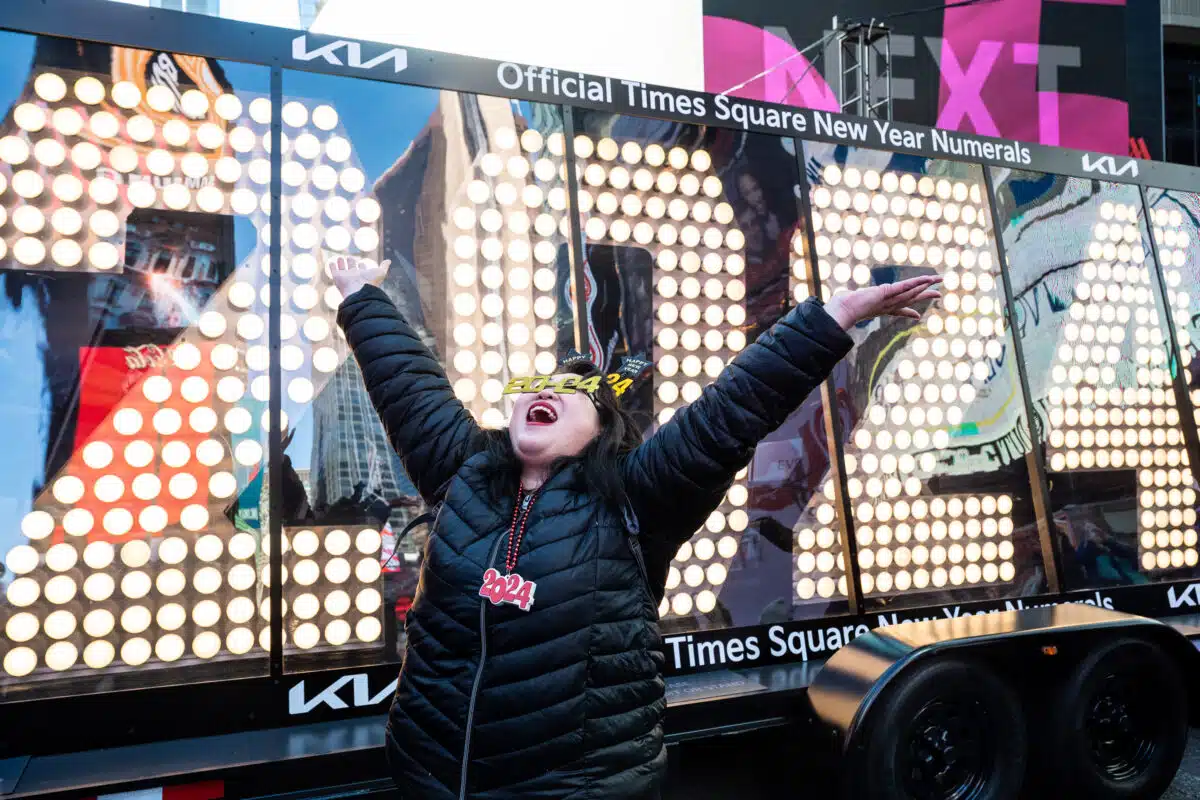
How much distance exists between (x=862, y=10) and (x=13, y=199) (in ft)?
30.5

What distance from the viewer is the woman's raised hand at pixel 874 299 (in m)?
1.96

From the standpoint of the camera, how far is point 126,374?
272cm

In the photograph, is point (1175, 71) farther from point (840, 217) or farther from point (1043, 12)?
point (840, 217)

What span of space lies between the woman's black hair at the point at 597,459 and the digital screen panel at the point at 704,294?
1233 mm

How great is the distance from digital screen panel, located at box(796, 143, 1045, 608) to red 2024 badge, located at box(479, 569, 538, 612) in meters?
2.11

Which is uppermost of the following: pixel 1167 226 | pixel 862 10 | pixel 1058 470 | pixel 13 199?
pixel 862 10

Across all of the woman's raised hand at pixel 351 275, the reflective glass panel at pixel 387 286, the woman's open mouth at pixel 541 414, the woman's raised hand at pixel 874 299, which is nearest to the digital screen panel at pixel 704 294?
the reflective glass panel at pixel 387 286

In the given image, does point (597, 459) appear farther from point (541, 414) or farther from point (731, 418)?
point (731, 418)

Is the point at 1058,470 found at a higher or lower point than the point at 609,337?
lower

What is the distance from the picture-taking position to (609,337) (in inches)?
135

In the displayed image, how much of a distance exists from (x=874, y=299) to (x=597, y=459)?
2.52 ft

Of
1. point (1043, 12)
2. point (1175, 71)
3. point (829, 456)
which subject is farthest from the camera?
point (1175, 71)

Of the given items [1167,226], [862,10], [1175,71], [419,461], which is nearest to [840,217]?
[1167,226]

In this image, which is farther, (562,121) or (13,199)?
(562,121)
